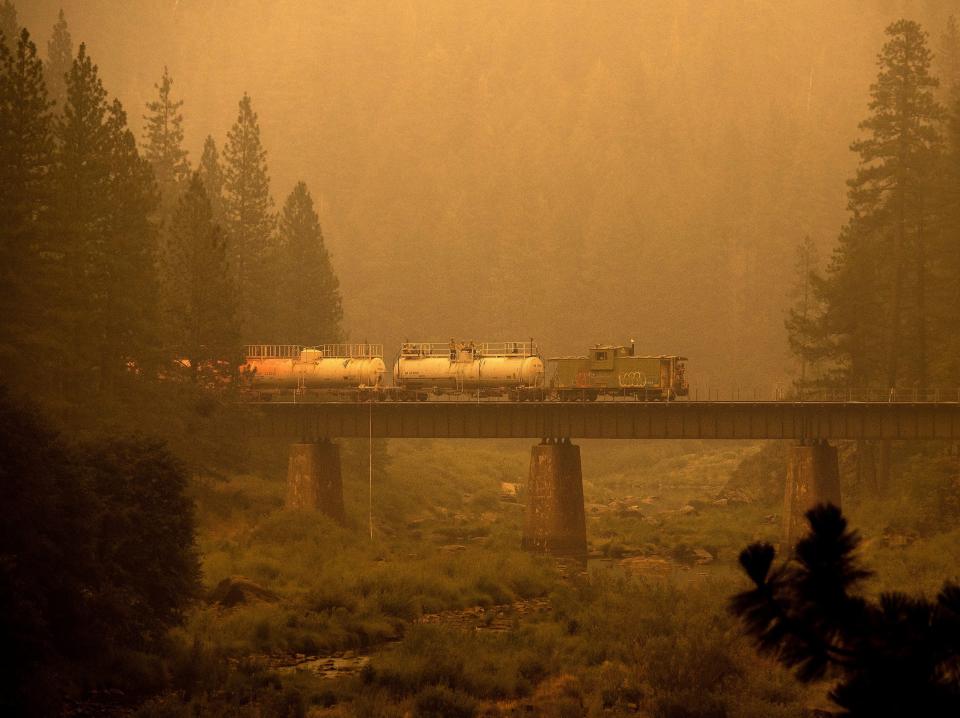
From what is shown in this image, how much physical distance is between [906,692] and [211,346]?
203ft

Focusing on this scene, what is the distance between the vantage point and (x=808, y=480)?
66.9 m

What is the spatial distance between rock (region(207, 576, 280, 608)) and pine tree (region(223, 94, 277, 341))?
44.7 metres

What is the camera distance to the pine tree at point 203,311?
68312 mm

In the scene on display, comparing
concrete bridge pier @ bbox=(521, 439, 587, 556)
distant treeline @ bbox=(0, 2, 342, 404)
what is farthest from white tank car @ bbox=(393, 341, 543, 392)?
distant treeline @ bbox=(0, 2, 342, 404)

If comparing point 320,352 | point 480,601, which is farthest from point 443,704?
point 320,352

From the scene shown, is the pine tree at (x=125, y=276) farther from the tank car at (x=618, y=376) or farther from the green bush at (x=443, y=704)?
the green bush at (x=443, y=704)

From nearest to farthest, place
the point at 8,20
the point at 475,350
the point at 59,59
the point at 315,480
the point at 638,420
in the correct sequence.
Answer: the point at 638,420
the point at 315,480
the point at 475,350
the point at 8,20
the point at 59,59

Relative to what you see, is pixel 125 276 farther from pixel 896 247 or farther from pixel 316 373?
pixel 896 247

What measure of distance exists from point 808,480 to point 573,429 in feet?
44.9

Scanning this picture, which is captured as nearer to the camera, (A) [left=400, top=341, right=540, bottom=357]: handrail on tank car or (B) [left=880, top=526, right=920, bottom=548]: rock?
(B) [left=880, top=526, right=920, bottom=548]: rock

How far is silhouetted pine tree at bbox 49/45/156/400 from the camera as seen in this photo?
53031 mm

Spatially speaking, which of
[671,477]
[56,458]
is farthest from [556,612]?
[671,477]

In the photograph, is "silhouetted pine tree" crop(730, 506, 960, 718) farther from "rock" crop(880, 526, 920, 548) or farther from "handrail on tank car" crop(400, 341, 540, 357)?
"handrail on tank car" crop(400, 341, 540, 357)

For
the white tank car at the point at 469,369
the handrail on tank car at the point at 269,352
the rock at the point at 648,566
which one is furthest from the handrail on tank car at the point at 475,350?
the rock at the point at 648,566
